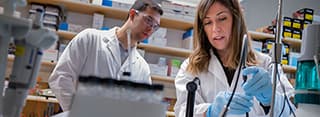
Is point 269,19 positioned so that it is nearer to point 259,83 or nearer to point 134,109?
point 259,83

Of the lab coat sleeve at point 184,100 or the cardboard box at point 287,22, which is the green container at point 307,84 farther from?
the cardboard box at point 287,22

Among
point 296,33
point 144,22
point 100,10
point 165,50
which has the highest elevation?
point 100,10

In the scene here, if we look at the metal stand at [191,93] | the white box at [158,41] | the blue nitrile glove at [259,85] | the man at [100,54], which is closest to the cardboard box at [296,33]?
the white box at [158,41]

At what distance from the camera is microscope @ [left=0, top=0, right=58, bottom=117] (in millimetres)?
553

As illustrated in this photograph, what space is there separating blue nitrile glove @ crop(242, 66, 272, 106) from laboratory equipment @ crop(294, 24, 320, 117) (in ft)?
0.66

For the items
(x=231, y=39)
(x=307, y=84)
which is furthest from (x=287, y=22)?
(x=307, y=84)

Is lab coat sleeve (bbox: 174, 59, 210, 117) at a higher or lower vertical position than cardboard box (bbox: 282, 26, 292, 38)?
lower

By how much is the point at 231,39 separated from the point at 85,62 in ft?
2.36

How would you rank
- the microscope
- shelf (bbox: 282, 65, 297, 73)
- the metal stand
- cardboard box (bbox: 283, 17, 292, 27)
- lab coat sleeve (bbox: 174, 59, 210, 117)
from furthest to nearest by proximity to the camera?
cardboard box (bbox: 283, 17, 292, 27), shelf (bbox: 282, 65, 297, 73), lab coat sleeve (bbox: 174, 59, 210, 117), the metal stand, the microscope

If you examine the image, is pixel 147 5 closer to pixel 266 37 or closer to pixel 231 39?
pixel 231 39

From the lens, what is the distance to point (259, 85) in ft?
3.62

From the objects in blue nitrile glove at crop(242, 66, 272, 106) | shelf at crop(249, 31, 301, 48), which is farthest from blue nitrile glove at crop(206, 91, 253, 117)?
shelf at crop(249, 31, 301, 48)

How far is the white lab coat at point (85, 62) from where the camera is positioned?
1.80 m

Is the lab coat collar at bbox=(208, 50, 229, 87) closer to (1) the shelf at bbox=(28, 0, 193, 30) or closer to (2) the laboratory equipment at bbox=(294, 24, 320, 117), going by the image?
(2) the laboratory equipment at bbox=(294, 24, 320, 117)
